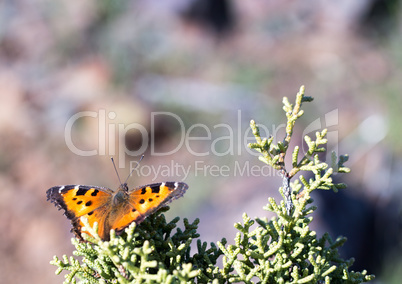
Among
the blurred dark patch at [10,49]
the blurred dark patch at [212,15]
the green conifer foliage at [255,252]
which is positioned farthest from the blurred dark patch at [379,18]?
the green conifer foliage at [255,252]

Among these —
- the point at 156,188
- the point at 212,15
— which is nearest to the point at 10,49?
the point at 212,15

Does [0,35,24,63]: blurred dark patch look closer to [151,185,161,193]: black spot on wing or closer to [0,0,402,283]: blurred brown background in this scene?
[0,0,402,283]: blurred brown background

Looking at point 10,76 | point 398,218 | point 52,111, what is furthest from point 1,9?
point 398,218

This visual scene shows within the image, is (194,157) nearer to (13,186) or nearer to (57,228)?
(57,228)

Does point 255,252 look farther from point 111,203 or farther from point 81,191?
point 81,191

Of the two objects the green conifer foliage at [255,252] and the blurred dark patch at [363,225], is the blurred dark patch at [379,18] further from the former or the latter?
the green conifer foliage at [255,252]

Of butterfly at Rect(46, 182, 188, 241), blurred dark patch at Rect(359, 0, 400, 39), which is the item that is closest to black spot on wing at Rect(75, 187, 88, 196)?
butterfly at Rect(46, 182, 188, 241)

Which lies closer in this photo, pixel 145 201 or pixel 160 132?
pixel 145 201
